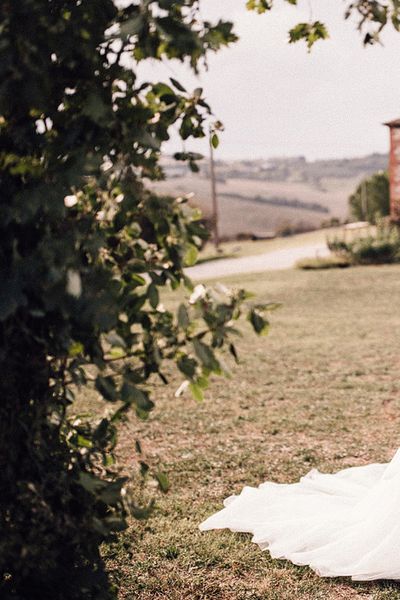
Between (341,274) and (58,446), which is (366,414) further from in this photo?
(341,274)

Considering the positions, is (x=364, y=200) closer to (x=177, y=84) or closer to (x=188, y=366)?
(x=177, y=84)

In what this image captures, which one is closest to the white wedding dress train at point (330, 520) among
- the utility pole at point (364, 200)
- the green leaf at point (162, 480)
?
the green leaf at point (162, 480)

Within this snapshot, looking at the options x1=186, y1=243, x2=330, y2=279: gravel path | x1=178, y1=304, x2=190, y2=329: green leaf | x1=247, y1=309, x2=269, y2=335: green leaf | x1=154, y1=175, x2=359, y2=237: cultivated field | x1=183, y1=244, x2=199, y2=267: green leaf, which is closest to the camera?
x1=178, y1=304, x2=190, y2=329: green leaf

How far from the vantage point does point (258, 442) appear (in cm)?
646

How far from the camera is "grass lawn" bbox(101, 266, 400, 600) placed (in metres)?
3.86

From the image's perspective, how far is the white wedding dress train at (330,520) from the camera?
3.93 m

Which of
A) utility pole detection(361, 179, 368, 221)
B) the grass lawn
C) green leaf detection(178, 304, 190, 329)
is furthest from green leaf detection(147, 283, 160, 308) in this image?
utility pole detection(361, 179, 368, 221)

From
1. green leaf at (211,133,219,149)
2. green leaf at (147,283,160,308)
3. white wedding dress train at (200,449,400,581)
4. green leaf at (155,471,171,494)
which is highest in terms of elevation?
green leaf at (211,133,219,149)

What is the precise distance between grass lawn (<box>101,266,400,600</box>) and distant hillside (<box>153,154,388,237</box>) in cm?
3717

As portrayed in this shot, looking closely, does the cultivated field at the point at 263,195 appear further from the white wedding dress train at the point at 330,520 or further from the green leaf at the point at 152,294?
the green leaf at the point at 152,294

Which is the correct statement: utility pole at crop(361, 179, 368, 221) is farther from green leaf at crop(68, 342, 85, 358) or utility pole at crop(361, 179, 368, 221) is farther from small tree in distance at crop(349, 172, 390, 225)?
green leaf at crop(68, 342, 85, 358)

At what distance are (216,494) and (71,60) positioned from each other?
3.64 m

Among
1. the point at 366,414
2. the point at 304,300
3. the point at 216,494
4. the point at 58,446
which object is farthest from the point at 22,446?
the point at 304,300

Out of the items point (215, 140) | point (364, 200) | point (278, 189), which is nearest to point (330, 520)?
point (215, 140)
